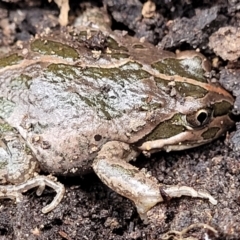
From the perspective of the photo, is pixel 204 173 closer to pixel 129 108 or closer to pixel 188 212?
pixel 188 212

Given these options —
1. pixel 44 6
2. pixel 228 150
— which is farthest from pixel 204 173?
pixel 44 6

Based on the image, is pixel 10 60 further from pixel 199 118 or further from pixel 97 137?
pixel 199 118

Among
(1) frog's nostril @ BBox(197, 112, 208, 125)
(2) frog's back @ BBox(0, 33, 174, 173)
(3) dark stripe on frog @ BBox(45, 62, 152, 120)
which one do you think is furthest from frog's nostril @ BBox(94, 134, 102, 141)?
(1) frog's nostril @ BBox(197, 112, 208, 125)

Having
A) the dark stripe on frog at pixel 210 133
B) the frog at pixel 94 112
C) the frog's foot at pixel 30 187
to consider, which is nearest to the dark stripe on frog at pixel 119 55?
the frog at pixel 94 112

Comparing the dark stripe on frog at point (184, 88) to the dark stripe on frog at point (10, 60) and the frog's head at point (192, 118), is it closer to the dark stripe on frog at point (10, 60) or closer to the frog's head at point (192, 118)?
the frog's head at point (192, 118)

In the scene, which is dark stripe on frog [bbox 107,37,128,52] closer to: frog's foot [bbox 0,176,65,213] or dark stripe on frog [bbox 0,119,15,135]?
dark stripe on frog [bbox 0,119,15,135]

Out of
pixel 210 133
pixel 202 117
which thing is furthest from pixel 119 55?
pixel 210 133

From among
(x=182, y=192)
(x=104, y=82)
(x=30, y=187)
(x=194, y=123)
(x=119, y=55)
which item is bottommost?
(x=30, y=187)
